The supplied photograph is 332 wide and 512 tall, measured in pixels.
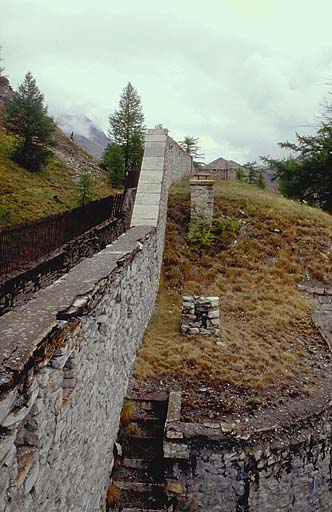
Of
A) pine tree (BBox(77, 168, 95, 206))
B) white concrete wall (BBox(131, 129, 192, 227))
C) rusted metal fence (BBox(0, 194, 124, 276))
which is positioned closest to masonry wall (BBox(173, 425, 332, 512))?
rusted metal fence (BBox(0, 194, 124, 276))

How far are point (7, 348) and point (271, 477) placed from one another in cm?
421

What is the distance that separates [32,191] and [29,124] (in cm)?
259

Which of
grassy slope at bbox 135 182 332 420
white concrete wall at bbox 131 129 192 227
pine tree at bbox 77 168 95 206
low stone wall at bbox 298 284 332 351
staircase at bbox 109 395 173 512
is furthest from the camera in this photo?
pine tree at bbox 77 168 95 206

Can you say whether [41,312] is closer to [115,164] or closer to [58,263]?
[58,263]

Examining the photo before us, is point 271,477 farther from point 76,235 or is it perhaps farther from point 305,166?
point 305,166

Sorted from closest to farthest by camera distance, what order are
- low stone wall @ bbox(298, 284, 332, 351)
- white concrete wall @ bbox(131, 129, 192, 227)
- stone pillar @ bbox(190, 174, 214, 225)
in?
white concrete wall @ bbox(131, 129, 192, 227)
low stone wall @ bbox(298, 284, 332, 351)
stone pillar @ bbox(190, 174, 214, 225)

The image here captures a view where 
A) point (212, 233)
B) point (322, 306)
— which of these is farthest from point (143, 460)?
point (212, 233)

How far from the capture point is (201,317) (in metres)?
7.45

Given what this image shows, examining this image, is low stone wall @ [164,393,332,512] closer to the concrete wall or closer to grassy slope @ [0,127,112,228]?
the concrete wall

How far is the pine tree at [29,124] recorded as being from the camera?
16172 mm

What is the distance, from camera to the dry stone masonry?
7.35 meters

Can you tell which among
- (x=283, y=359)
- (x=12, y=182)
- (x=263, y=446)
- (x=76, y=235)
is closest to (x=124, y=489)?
(x=263, y=446)

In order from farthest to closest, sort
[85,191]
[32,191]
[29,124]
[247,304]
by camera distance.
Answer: [29,124]
[32,191]
[85,191]
[247,304]

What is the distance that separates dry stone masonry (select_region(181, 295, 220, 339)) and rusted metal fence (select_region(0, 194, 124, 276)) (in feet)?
8.49
